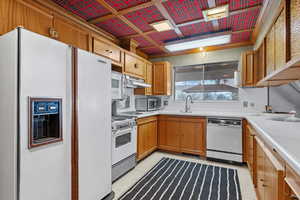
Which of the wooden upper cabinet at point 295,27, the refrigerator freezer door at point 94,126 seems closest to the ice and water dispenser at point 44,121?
the refrigerator freezer door at point 94,126

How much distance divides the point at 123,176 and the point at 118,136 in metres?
0.67

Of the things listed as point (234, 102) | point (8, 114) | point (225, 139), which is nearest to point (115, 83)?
point (8, 114)

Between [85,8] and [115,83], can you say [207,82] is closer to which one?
[115,83]

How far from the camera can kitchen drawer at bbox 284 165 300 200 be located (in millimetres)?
665

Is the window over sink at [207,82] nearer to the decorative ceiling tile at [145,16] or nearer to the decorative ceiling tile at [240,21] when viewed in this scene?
the decorative ceiling tile at [240,21]

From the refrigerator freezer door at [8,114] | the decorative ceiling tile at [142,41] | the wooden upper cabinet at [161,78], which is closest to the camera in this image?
the refrigerator freezer door at [8,114]

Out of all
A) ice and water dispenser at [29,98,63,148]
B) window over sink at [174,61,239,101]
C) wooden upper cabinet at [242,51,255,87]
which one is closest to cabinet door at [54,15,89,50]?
ice and water dispenser at [29,98,63,148]

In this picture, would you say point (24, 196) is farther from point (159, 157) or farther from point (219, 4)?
A: point (219, 4)

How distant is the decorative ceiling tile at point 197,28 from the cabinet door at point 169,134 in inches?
72.4

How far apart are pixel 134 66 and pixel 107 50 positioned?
2.73 ft

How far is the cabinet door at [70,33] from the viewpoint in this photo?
72.2 inches

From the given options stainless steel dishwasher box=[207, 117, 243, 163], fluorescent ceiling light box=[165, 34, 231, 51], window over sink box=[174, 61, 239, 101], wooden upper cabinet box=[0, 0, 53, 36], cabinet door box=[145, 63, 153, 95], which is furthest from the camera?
cabinet door box=[145, 63, 153, 95]

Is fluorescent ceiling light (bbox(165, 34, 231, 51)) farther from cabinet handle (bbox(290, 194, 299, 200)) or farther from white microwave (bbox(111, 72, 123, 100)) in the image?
cabinet handle (bbox(290, 194, 299, 200))

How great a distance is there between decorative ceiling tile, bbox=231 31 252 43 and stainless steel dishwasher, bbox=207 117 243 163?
171cm
